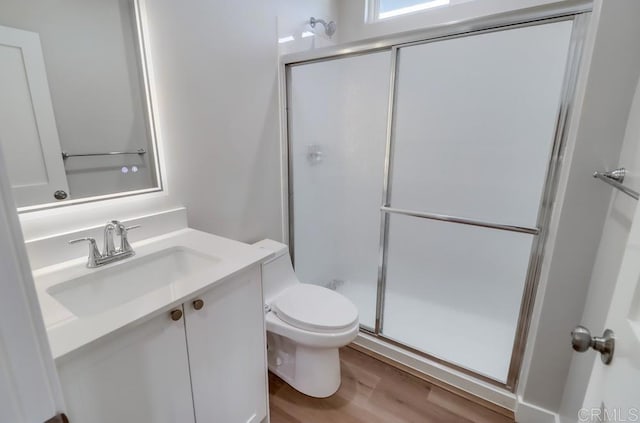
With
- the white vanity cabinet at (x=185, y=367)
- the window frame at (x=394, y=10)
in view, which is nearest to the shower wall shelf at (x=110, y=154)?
the white vanity cabinet at (x=185, y=367)

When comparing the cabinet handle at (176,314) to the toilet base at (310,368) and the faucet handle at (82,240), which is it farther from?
the toilet base at (310,368)

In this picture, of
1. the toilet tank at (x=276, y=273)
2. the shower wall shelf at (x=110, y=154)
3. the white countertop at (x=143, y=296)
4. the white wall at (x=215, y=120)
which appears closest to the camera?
the white countertop at (x=143, y=296)

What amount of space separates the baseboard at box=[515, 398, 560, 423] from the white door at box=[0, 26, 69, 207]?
7.07 ft

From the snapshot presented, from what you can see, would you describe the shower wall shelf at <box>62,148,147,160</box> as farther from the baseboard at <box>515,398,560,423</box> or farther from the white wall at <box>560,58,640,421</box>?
the baseboard at <box>515,398,560,423</box>

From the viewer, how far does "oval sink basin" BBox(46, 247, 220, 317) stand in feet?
3.20

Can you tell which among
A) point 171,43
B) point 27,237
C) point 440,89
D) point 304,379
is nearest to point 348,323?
point 304,379

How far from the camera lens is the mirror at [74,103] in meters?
0.98

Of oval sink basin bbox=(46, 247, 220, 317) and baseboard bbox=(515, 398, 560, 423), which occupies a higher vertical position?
oval sink basin bbox=(46, 247, 220, 317)

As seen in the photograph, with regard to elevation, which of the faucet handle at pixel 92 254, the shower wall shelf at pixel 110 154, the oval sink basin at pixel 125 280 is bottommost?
the oval sink basin at pixel 125 280

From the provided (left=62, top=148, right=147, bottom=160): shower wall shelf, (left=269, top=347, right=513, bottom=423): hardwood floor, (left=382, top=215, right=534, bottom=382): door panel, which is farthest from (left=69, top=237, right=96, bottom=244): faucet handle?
(left=382, top=215, right=534, bottom=382): door panel

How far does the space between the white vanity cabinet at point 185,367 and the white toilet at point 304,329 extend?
11.1 inches

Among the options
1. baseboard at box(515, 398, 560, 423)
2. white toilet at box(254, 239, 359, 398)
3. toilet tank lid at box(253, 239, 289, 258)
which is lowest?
baseboard at box(515, 398, 560, 423)

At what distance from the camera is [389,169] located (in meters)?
1.82

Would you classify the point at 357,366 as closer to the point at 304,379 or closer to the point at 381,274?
the point at 304,379
